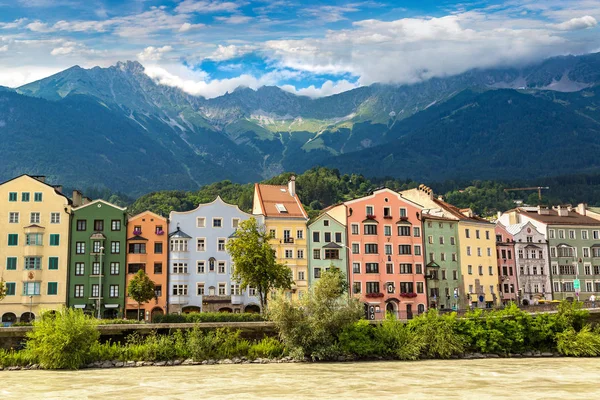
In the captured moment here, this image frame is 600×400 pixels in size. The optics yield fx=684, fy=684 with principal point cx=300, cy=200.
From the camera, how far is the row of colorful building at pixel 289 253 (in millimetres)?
82625

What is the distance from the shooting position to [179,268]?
85875mm

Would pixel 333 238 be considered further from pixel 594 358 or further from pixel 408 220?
pixel 594 358

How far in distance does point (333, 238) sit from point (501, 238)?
28.9 meters

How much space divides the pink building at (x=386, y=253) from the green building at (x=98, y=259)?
2954cm

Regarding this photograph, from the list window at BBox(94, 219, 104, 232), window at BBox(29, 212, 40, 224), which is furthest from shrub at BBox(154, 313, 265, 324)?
window at BBox(29, 212, 40, 224)

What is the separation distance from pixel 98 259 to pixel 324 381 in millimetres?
47224

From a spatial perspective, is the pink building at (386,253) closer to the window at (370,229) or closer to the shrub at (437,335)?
the window at (370,229)

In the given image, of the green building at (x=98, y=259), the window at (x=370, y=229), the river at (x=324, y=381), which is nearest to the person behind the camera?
the river at (x=324, y=381)

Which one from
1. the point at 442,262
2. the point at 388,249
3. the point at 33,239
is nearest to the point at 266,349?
the point at 388,249

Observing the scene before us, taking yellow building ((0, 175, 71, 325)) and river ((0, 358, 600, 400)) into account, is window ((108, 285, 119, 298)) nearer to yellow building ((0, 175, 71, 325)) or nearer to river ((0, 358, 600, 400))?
yellow building ((0, 175, 71, 325))

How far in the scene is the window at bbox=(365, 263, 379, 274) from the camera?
9169cm

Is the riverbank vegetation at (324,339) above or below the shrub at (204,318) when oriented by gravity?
below

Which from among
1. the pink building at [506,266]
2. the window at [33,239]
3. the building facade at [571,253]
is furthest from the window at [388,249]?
the window at [33,239]

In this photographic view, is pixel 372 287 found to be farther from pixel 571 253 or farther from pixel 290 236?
pixel 571 253
